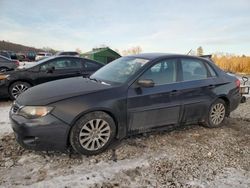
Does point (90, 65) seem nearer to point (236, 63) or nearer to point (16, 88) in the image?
point (16, 88)

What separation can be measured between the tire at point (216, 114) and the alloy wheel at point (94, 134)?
2.30 m

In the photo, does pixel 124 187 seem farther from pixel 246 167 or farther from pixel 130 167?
pixel 246 167

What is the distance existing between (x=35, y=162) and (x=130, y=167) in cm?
130

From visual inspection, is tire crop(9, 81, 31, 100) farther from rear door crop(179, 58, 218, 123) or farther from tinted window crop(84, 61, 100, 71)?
rear door crop(179, 58, 218, 123)

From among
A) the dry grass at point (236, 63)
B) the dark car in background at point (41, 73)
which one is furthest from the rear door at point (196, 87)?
the dry grass at point (236, 63)

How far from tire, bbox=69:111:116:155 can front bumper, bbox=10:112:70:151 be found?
0.16 m

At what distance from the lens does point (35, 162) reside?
141 inches

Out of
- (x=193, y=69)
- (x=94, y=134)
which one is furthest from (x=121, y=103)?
(x=193, y=69)

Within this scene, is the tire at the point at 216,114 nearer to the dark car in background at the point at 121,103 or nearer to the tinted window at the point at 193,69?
the dark car in background at the point at 121,103

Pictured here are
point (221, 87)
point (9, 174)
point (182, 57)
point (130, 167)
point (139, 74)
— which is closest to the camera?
point (9, 174)

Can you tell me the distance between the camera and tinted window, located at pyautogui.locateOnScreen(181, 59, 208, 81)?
4766 mm

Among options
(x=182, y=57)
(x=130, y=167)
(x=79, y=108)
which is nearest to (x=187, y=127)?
(x=182, y=57)

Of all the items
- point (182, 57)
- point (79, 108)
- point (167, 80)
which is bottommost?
point (79, 108)

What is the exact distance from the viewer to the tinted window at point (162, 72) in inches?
172
